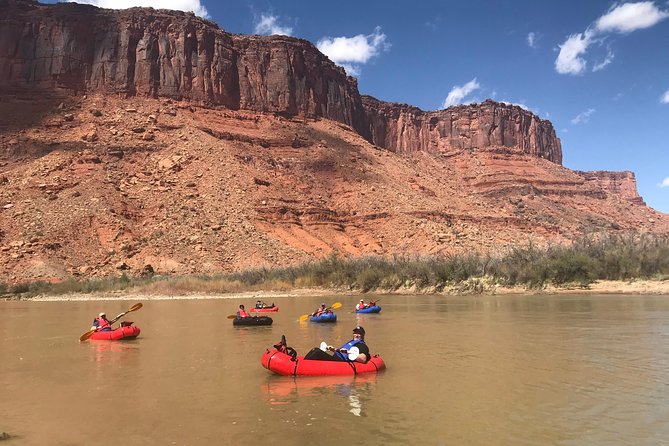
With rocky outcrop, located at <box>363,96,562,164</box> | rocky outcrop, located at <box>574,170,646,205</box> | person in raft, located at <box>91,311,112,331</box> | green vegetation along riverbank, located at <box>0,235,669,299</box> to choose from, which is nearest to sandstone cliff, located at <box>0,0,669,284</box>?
green vegetation along riverbank, located at <box>0,235,669,299</box>

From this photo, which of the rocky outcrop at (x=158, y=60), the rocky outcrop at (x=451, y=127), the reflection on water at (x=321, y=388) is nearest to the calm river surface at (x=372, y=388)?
the reflection on water at (x=321, y=388)

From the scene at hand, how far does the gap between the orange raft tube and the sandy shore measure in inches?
884

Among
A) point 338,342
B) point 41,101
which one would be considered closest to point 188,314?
point 338,342

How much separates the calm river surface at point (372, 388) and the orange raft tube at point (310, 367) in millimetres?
246

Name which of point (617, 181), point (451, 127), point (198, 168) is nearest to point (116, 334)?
point (198, 168)

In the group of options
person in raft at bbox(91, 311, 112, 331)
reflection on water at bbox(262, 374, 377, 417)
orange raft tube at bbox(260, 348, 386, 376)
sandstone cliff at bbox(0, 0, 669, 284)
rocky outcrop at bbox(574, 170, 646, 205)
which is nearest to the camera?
reflection on water at bbox(262, 374, 377, 417)

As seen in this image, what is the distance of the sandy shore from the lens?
29438mm

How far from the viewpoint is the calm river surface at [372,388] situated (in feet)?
26.1

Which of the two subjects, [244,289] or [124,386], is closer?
[124,386]

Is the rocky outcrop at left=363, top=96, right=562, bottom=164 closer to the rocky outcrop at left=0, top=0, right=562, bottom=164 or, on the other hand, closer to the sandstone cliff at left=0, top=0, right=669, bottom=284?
the sandstone cliff at left=0, top=0, right=669, bottom=284

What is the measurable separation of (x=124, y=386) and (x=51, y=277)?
39605 mm

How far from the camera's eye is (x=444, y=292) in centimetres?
3641

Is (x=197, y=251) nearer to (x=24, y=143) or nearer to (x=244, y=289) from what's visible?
(x=244, y=289)

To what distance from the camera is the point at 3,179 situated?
57812 millimetres
